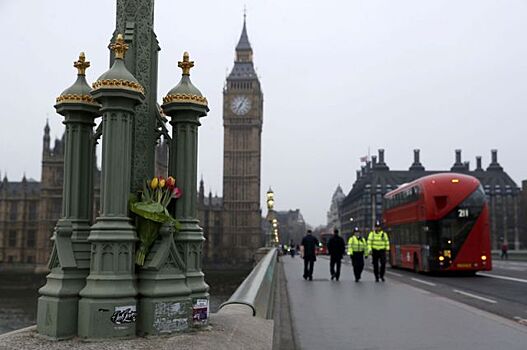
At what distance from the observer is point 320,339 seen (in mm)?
8367

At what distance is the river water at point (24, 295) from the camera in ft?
146

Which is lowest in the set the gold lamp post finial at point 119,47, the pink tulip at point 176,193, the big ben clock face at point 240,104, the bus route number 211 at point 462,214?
the pink tulip at point 176,193

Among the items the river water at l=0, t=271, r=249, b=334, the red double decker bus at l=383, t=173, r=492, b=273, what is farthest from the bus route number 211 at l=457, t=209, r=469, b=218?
the river water at l=0, t=271, r=249, b=334

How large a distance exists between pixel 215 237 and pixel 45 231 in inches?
1240

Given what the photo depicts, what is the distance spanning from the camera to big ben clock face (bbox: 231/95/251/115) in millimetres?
115812

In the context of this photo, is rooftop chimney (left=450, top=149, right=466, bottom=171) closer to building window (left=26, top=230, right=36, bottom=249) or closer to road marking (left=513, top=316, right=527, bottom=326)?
building window (left=26, top=230, right=36, bottom=249)

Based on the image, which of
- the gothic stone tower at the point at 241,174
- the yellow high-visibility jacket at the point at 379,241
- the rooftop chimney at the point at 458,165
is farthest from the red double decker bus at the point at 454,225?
the rooftop chimney at the point at 458,165

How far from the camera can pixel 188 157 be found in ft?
15.2

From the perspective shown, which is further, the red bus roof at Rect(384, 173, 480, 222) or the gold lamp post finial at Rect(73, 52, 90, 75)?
the red bus roof at Rect(384, 173, 480, 222)

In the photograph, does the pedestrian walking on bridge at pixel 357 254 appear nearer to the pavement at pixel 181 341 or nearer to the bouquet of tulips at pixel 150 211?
the pavement at pixel 181 341

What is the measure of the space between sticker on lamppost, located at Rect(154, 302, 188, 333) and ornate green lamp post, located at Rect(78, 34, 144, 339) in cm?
19

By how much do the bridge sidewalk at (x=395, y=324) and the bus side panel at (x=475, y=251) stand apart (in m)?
8.43

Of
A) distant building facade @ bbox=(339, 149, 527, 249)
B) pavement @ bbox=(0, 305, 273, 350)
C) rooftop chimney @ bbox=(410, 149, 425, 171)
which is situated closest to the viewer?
pavement @ bbox=(0, 305, 273, 350)

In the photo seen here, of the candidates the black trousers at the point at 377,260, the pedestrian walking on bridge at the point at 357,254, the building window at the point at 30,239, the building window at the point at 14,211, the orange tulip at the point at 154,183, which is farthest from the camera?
the building window at the point at 14,211
